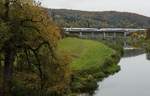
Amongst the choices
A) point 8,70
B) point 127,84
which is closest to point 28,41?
point 8,70

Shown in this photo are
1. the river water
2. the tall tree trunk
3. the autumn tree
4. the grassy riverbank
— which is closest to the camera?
the autumn tree

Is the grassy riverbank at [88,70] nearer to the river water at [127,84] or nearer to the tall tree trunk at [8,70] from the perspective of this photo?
the river water at [127,84]

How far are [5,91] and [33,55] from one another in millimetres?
3232

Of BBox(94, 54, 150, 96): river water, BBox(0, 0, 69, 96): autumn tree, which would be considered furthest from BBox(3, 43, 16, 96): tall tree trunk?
BBox(94, 54, 150, 96): river water

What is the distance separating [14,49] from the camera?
3225 centimetres

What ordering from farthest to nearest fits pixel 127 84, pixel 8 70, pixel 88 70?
1. pixel 127 84
2. pixel 88 70
3. pixel 8 70

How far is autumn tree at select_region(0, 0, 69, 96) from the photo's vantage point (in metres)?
31.8

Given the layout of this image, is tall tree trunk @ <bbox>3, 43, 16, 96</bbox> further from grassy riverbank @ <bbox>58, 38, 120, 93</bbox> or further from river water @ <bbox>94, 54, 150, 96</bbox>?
river water @ <bbox>94, 54, 150, 96</bbox>

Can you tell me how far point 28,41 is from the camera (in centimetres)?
3250

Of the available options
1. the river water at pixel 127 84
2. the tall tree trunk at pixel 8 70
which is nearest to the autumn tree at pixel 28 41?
the tall tree trunk at pixel 8 70

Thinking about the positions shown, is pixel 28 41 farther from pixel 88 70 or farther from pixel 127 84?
pixel 127 84

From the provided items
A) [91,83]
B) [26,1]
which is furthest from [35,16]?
[91,83]

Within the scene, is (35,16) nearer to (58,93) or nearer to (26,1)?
(26,1)

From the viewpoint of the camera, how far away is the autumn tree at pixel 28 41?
31.8 metres
